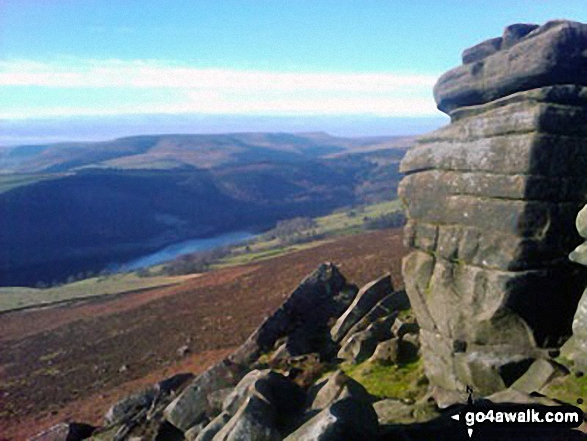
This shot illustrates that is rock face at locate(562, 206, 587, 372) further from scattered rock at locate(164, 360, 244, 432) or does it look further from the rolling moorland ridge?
scattered rock at locate(164, 360, 244, 432)

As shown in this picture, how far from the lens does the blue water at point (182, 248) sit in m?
162

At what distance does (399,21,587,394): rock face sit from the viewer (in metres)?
16.7

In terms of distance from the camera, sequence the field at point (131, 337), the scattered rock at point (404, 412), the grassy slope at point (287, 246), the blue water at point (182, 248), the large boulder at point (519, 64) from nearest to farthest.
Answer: the scattered rock at point (404, 412), the large boulder at point (519, 64), the field at point (131, 337), the grassy slope at point (287, 246), the blue water at point (182, 248)

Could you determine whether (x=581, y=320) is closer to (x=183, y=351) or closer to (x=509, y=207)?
(x=509, y=207)

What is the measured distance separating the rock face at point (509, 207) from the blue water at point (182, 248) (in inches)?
5575

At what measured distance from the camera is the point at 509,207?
56.5 ft

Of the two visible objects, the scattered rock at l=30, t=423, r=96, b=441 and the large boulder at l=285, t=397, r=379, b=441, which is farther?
the scattered rock at l=30, t=423, r=96, b=441

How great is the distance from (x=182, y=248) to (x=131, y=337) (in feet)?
461

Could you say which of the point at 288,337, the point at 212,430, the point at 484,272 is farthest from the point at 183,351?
the point at 484,272

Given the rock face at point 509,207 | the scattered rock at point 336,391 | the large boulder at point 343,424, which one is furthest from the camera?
the rock face at point 509,207

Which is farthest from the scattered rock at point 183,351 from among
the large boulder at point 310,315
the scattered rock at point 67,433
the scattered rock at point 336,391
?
the scattered rock at point 336,391

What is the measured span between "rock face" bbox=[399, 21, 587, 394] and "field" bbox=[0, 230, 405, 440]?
16.3 meters

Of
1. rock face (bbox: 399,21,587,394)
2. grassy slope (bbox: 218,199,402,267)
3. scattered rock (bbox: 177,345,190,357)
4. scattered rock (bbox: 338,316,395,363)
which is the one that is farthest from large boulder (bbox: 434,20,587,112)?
grassy slope (bbox: 218,199,402,267)

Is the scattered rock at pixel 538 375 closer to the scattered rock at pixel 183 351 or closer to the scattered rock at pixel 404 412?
the scattered rock at pixel 404 412
